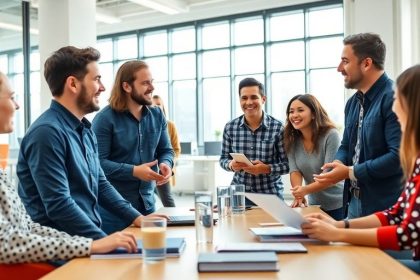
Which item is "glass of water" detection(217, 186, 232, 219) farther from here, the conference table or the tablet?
the conference table

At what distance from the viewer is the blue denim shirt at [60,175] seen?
5.84 ft

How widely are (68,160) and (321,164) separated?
1.72 m

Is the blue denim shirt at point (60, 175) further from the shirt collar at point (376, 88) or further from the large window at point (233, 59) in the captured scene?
the large window at point (233, 59)

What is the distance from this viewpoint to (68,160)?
1924mm

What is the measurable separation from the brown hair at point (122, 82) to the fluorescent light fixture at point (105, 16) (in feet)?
24.5

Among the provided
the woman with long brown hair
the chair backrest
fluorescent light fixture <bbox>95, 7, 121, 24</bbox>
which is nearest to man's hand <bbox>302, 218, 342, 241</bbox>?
the chair backrest

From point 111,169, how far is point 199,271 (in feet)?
4.48

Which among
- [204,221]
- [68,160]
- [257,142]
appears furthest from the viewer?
[257,142]

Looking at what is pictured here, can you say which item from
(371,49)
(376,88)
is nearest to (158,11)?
(371,49)

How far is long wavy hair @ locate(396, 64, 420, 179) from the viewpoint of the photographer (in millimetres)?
1518

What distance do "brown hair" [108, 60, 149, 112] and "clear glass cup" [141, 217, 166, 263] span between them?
1.40 m

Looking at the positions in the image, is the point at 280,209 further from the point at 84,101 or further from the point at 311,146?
the point at 311,146

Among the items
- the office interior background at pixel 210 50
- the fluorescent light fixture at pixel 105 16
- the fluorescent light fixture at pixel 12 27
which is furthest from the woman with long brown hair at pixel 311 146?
the fluorescent light fixture at pixel 105 16

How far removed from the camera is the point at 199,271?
131 cm
